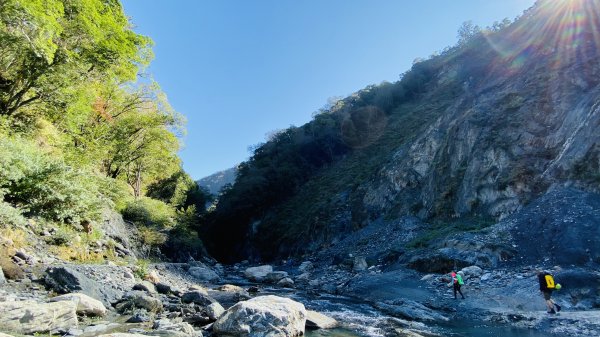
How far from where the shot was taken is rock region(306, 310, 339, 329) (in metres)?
10.2

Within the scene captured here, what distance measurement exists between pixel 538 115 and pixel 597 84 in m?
3.87

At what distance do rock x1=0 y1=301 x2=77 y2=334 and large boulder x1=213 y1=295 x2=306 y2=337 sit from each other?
3241mm

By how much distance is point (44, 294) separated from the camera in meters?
8.88

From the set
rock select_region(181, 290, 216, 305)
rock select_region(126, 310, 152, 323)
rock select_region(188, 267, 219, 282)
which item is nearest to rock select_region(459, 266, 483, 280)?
rock select_region(181, 290, 216, 305)

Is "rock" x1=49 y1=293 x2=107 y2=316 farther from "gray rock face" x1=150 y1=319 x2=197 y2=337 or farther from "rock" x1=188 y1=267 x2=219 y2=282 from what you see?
"rock" x1=188 y1=267 x2=219 y2=282

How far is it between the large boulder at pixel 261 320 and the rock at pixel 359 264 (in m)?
15.3

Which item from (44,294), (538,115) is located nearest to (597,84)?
(538,115)

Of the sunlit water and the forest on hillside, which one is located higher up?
the forest on hillside

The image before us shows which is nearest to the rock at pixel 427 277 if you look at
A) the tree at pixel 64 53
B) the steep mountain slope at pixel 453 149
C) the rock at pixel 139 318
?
the steep mountain slope at pixel 453 149

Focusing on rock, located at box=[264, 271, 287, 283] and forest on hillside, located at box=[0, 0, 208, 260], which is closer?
forest on hillside, located at box=[0, 0, 208, 260]

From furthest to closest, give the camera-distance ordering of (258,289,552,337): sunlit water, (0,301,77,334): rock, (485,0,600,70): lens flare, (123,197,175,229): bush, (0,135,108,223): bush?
(485,0,600,70): lens flare, (123,197,175,229): bush, (0,135,108,223): bush, (258,289,552,337): sunlit water, (0,301,77,334): rock

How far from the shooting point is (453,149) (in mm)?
30594

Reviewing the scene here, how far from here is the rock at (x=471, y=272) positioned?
644 inches

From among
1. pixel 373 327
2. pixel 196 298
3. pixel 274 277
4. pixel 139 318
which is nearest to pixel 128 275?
pixel 196 298
